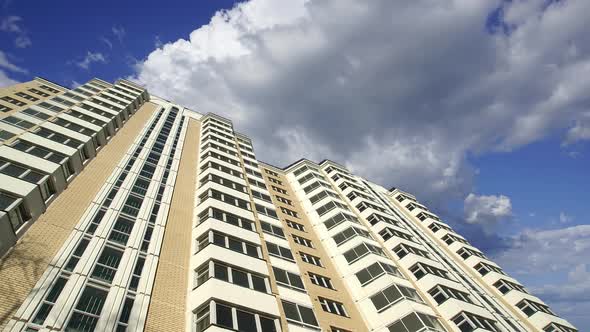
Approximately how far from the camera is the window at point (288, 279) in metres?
25.3

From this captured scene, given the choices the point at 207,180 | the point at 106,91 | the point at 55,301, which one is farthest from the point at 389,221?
the point at 106,91

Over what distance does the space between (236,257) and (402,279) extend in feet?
50.1

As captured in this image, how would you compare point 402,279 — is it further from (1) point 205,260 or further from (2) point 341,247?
(1) point 205,260

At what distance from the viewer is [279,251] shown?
28.9m

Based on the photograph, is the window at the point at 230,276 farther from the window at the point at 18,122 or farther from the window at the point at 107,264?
the window at the point at 18,122

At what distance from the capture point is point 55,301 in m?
15.5

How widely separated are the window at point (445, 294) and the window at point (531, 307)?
41.6 feet

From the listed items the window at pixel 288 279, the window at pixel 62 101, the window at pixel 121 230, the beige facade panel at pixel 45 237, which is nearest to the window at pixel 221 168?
the beige facade panel at pixel 45 237

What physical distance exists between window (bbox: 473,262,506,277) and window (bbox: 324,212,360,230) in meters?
18.2

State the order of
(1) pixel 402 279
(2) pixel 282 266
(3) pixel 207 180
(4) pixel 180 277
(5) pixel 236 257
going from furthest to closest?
1. (3) pixel 207 180
2. (1) pixel 402 279
3. (2) pixel 282 266
4. (5) pixel 236 257
5. (4) pixel 180 277

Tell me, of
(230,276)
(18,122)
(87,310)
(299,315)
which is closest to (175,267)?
(230,276)

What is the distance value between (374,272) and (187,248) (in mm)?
16648

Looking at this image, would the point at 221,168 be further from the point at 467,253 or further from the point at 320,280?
the point at 467,253

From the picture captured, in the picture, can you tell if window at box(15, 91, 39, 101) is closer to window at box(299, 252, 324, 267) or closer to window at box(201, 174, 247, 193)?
window at box(201, 174, 247, 193)
